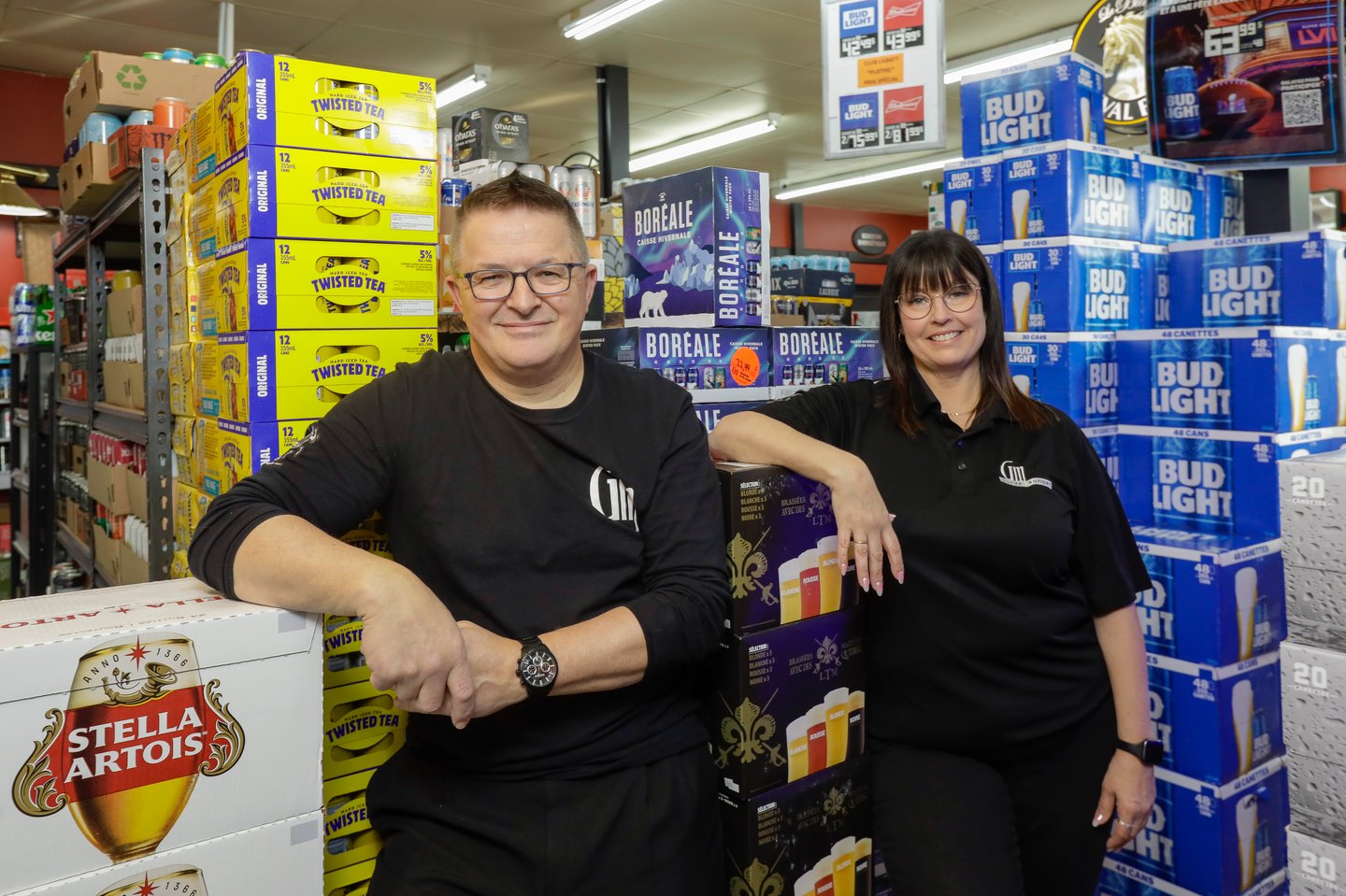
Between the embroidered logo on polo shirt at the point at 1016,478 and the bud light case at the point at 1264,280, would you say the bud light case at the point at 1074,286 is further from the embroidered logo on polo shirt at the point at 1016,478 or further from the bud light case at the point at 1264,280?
the embroidered logo on polo shirt at the point at 1016,478

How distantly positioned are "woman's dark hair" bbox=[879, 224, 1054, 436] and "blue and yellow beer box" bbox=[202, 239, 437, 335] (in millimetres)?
986

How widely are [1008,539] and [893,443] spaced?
0.29 m

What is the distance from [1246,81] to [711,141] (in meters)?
8.90

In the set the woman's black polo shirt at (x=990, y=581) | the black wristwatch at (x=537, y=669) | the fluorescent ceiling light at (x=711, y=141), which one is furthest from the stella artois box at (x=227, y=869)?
the fluorescent ceiling light at (x=711, y=141)

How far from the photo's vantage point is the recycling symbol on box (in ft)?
10.7

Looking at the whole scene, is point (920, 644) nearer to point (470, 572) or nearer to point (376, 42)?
point (470, 572)

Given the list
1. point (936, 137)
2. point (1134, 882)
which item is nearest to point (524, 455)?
point (1134, 882)

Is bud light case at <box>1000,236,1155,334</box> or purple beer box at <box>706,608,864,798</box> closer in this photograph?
purple beer box at <box>706,608,864,798</box>

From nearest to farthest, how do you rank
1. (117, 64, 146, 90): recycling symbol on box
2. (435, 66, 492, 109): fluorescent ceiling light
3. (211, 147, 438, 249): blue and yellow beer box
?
1. (211, 147, 438, 249): blue and yellow beer box
2. (117, 64, 146, 90): recycling symbol on box
3. (435, 66, 492, 109): fluorescent ceiling light

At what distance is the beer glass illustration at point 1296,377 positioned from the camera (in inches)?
97.7

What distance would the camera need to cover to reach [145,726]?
1.21m

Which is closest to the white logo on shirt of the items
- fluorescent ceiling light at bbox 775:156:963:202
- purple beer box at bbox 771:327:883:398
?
purple beer box at bbox 771:327:883:398

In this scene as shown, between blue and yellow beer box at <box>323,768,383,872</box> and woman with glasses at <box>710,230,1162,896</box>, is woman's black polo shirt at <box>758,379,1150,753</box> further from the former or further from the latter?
blue and yellow beer box at <box>323,768,383,872</box>

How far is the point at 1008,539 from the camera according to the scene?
5.94 feet
